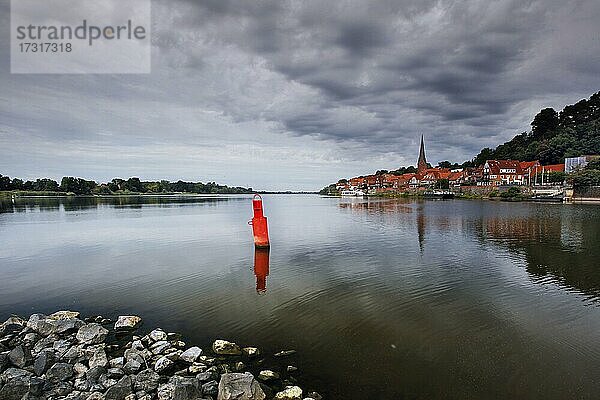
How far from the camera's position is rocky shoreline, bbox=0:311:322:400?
651 cm

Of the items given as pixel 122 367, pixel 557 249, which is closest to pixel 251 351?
pixel 122 367

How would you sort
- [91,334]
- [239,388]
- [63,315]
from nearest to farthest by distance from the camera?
[239,388], [91,334], [63,315]

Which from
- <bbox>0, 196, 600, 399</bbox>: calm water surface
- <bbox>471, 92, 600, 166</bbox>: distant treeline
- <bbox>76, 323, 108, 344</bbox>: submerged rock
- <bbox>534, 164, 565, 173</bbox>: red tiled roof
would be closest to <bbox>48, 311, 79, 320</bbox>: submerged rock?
<bbox>0, 196, 600, 399</bbox>: calm water surface

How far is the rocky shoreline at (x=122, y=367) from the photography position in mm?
6508

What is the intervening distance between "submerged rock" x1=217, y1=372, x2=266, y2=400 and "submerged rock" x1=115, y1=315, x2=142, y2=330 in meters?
4.80

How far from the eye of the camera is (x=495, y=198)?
94062mm

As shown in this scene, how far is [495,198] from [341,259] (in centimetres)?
9100

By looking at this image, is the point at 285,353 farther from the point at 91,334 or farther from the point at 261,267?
the point at 261,267

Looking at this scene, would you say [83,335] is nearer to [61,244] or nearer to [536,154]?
[61,244]

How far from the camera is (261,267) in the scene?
17.5m

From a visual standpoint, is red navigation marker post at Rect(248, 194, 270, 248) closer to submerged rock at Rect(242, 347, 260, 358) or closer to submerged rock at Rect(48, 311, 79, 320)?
submerged rock at Rect(48, 311, 79, 320)

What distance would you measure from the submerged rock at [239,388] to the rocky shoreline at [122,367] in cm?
2

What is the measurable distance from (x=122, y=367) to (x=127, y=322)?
9.55ft

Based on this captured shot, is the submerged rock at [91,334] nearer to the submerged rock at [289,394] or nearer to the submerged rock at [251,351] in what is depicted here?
the submerged rock at [251,351]
